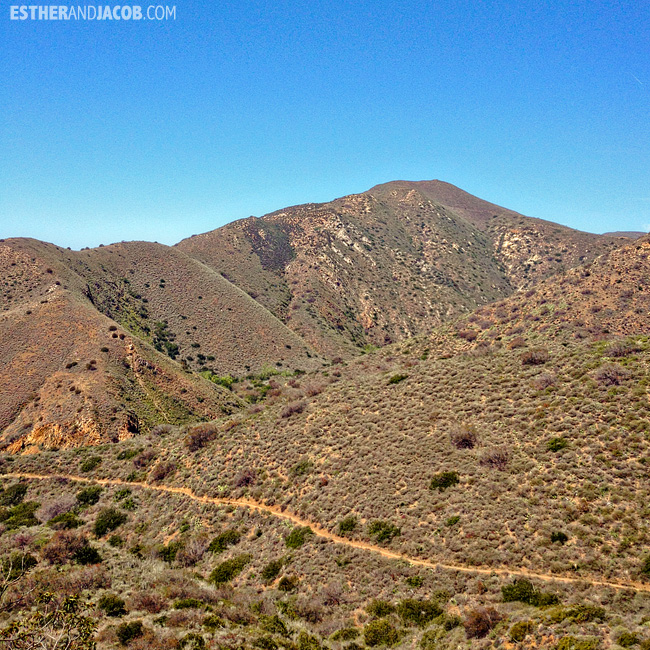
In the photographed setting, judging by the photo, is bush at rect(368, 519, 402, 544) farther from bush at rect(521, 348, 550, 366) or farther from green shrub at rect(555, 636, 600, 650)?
bush at rect(521, 348, 550, 366)

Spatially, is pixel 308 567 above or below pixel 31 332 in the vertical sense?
below

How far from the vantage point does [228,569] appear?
2292cm

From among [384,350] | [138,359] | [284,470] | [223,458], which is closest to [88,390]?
[138,359]

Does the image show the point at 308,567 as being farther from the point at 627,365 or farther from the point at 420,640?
the point at 627,365

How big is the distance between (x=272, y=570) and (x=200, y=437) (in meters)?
17.8

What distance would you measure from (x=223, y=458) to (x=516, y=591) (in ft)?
76.9

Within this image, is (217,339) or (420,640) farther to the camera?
(217,339)

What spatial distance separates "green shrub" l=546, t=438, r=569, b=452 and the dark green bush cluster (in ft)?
27.9

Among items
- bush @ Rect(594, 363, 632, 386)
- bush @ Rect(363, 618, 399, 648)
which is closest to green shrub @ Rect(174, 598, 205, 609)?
bush @ Rect(363, 618, 399, 648)

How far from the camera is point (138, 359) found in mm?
57594

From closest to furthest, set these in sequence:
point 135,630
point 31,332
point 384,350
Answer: point 135,630, point 31,332, point 384,350

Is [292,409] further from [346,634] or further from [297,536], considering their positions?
[346,634]

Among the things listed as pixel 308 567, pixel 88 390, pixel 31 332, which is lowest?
pixel 308 567

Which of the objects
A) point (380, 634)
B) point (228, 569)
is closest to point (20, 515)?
point (228, 569)
